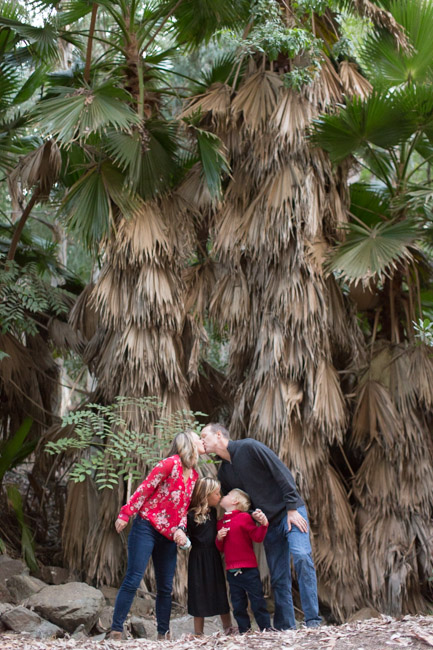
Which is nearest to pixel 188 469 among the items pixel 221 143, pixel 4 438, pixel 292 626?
pixel 292 626

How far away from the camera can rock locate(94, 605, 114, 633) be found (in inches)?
237

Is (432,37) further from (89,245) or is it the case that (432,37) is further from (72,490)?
(72,490)

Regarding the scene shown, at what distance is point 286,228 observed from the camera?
7375mm

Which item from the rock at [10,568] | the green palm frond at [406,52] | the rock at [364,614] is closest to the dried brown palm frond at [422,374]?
the rock at [364,614]

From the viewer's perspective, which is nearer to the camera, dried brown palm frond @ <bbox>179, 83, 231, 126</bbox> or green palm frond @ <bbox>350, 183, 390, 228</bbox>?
dried brown palm frond @ <bbox>179, 83, 231, 126</bbox>

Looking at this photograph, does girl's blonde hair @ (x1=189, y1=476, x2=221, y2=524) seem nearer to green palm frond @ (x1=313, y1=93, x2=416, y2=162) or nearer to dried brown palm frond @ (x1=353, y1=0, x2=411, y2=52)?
green palm frond @ (x1=313, y1=93, x2=416, y2=162)

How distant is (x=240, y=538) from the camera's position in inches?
205

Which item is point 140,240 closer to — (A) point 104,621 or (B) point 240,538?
(B) point 240,538

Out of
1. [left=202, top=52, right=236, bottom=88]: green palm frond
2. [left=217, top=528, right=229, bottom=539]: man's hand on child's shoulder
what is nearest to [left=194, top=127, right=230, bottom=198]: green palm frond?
[left=202, top=52, right=236, bottom=88]: green palm frond

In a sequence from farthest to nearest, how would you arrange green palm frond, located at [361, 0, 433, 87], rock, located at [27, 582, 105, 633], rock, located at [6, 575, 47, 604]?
1. green palm frond, located at [361, 0, 433, 87]
2. rock, located at [6, 575, 47, 604]
3. rock, located at [27, 582, 105, 633]

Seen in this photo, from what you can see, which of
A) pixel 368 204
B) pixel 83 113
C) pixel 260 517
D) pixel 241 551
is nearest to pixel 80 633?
pixel 241 551

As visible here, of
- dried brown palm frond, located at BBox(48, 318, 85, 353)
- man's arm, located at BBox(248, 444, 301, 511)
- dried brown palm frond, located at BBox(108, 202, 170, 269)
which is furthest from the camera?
dried brown palm frond, located at BBox(48, 318, 85, 353)

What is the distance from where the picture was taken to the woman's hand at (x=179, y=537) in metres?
4.86

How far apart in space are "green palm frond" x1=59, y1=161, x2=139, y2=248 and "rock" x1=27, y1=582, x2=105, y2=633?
11.1 ft
